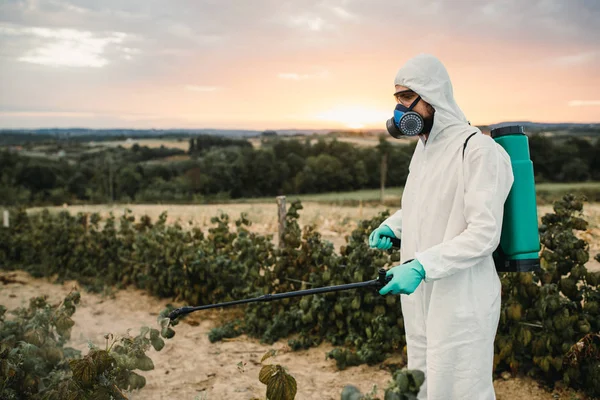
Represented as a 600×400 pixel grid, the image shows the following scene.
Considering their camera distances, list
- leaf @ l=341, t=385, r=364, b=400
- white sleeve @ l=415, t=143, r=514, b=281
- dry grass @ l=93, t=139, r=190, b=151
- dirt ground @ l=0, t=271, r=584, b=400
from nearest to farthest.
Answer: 1. leaf @ l=341, t=385, r=364, b=400
2. white sleeve @ l=415, t=143, r=514, b=281
3. dirt ground @ l=0, t=271, r=584, b=400
4. dry grass @ l=93, t=139, r=190, b=151

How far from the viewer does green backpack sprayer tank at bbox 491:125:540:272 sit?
2303 millimetres

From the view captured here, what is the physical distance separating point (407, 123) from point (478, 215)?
1.71 ft

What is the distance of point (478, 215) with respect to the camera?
218 centimetres

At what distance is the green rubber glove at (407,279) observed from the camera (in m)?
2.23

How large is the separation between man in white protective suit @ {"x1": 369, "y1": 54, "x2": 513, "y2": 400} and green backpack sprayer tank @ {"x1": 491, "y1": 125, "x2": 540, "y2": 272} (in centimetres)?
9

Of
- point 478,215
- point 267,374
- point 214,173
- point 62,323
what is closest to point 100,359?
point 267,374

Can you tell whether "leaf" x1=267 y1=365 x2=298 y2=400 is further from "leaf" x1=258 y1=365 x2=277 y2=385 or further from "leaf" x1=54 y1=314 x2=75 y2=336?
"leaf" x1=54 y1=314 x2=75 y2=336

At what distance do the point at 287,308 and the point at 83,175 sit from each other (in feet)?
186

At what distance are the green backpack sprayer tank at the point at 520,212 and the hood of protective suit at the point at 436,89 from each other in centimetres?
18

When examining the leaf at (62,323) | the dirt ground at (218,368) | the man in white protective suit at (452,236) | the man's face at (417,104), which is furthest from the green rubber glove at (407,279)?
the leaf at (62,323)

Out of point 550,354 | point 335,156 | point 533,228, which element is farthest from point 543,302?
point 335,156

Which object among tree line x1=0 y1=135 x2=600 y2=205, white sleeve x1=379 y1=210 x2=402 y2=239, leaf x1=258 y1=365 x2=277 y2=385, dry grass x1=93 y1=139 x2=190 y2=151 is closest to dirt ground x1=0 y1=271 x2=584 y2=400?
leaf x1=258 y1=365 x2=277 y2=385

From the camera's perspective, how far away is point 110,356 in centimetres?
282

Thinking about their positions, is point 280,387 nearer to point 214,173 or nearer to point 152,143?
point 214,173
